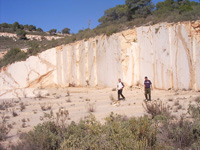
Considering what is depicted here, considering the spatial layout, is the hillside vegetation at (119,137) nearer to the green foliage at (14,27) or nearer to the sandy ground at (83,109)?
the sandy ground at (83,109)

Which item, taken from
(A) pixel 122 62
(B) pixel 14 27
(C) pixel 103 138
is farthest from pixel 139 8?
(B) pixel 14 27

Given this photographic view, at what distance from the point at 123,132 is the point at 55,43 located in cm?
2620

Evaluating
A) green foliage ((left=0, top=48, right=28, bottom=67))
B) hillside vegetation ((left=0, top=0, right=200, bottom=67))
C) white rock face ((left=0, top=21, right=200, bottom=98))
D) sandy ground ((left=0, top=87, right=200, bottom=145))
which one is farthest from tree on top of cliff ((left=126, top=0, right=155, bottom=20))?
green foliage ((left=0, top=48, right=28, bottom=67))

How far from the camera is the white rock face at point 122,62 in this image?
541 inches

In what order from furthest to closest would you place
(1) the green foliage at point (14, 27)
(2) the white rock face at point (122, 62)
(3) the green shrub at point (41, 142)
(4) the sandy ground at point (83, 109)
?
(1) the green foliage at point (14, 27)
(2) the white rock face at point (122, 62)
(4) the sandy ground at point (83, 109)
(3) the green shrub at point (41, 142)

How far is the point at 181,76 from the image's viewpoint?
45.4 ft

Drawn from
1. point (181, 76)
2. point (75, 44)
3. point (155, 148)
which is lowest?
point (155, 148)

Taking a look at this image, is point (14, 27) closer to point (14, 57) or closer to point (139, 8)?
point (14, 57)

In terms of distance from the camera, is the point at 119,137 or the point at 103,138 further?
the point at 103,138

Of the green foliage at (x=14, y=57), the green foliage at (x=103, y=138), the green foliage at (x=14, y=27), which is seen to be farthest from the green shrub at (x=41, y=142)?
the green foliage at (x=14, y=27)

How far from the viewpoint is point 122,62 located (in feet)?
60.1

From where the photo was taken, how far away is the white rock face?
45.1 ft

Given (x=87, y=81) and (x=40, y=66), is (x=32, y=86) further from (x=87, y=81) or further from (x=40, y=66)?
(x=87, y=81)

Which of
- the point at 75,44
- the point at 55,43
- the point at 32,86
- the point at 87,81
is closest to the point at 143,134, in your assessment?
the point at 87,81
